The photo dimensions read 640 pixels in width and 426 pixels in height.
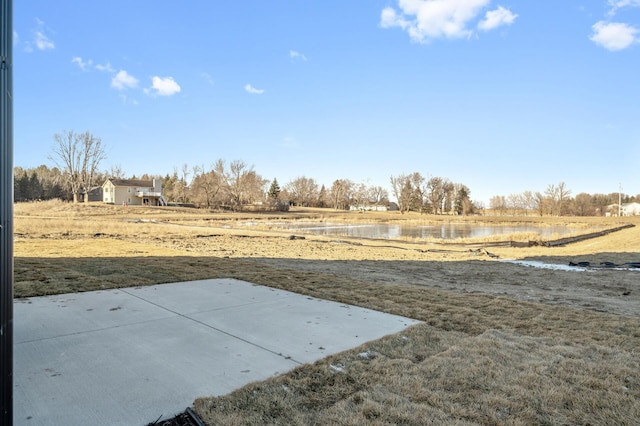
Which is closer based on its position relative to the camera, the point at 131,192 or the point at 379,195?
the point at 131,192

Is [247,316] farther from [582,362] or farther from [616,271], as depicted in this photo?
[616,271]

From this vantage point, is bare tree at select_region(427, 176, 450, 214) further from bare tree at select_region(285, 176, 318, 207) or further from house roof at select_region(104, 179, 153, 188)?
house roof at select_region(104, 179, 153, 188)

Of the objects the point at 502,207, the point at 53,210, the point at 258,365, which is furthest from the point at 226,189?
the point at 258,365

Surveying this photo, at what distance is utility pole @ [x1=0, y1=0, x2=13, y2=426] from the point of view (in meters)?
1.64

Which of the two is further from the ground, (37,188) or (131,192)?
(37,188)

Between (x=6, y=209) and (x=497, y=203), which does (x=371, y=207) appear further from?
(x=6, y=209)

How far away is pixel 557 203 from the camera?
78.6 metres

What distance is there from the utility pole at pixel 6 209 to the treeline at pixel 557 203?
85.9 m

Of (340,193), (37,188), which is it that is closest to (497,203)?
(340,193)

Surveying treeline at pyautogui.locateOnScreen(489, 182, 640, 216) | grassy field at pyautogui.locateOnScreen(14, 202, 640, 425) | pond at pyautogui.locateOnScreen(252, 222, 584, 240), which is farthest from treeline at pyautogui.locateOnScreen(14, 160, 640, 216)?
grassy field at pyautogui.locateOnScreen(14, 202, 640, 425)

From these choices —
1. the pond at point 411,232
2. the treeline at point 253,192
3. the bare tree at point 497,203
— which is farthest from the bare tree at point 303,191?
the pond at point 411,232

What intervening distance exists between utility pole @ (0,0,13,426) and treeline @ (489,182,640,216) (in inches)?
3384

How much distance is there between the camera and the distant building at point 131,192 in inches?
2525

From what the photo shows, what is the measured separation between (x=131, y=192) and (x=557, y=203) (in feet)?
267
